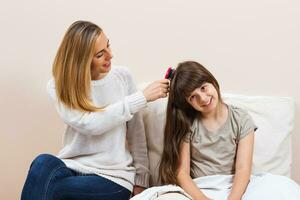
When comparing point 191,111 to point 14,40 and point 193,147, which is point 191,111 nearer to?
point 193,147

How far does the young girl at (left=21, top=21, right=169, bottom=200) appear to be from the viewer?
5.08 ft

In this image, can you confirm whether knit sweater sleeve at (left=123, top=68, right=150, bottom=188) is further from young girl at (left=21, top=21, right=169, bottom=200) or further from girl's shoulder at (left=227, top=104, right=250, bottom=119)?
girl's shoulder at (left=227, top=104, right=250, bottom=119)

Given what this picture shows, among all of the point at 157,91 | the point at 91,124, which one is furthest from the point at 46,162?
the point at 157,91

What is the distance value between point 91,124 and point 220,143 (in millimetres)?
439

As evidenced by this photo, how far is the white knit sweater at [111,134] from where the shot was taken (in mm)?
1582

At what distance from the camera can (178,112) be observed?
158 cm

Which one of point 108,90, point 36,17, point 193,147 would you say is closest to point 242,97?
point 193,147

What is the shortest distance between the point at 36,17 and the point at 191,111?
2.64 feet

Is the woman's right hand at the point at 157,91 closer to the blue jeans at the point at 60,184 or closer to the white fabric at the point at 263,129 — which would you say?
the white fabric at the point at 263,129

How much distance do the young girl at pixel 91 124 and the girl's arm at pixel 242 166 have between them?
32 cm

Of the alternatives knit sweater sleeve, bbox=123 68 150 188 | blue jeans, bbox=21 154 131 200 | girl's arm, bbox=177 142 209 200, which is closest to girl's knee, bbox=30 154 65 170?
blue jeans, bbox=21 154 131 200

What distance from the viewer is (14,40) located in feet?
6.49

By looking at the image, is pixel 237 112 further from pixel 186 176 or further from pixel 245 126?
pixel 186 176

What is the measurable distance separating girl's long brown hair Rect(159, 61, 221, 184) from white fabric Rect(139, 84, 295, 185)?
0.11 metres
